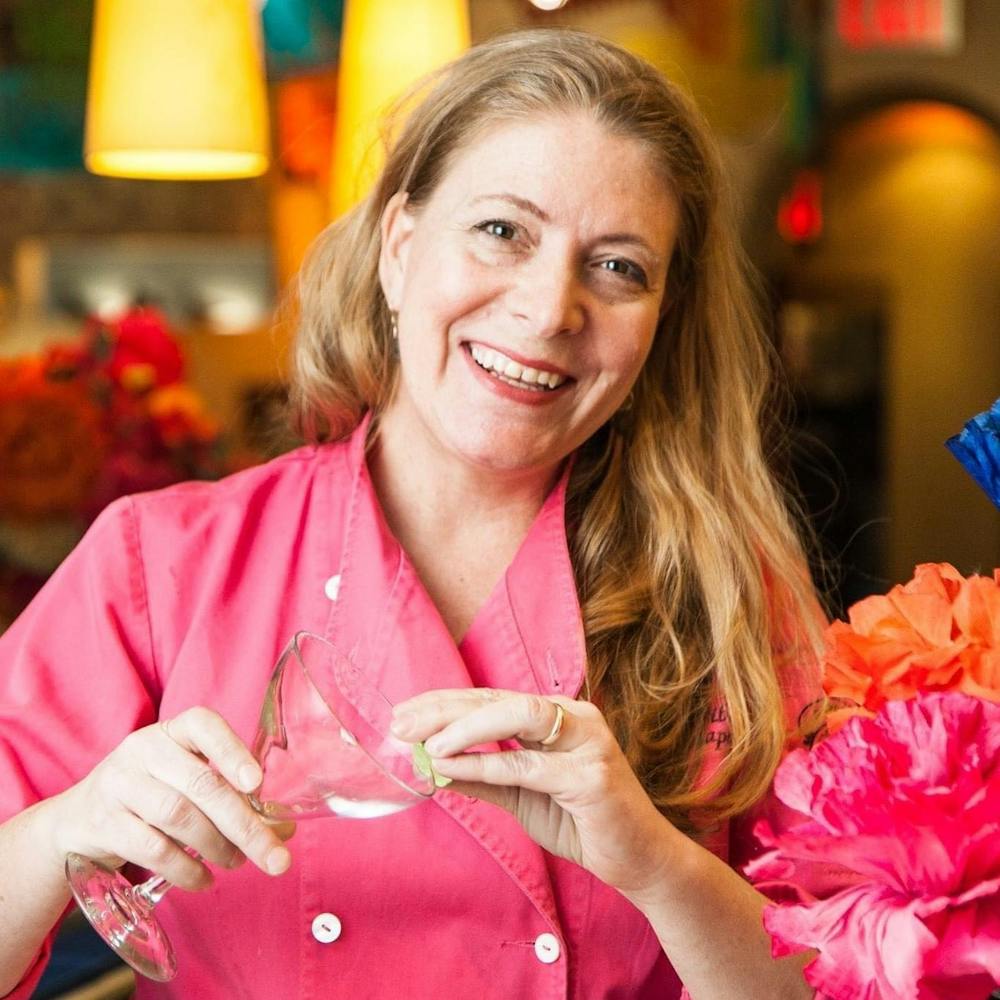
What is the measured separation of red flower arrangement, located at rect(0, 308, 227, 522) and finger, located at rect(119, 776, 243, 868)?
4.12 ft

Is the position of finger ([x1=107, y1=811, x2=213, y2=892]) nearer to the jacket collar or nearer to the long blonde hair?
the jacket collar

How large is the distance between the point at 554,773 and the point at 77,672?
1.84ft

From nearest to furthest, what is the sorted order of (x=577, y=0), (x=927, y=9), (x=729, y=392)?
(x=729, y=392) < (x=577, y=0) < (x=927, y=9)

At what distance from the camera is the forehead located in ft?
4.74

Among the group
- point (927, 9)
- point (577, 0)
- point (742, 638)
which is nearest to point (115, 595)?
point (742, 638)

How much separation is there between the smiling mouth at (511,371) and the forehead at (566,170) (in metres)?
0.13

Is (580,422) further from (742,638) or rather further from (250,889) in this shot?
(250,889)

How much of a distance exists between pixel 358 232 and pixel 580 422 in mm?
361

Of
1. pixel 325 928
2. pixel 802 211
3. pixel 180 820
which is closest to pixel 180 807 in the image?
pixel 180 820

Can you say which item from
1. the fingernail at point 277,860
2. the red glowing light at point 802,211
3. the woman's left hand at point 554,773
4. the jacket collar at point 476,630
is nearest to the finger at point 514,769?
the woman's left hand at point 554,773

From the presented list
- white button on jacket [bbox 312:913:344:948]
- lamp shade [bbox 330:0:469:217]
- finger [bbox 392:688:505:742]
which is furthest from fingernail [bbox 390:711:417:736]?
lamp shade [bbox 330:0:469:217]

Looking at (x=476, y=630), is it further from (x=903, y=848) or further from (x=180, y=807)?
(x=903, y=848)

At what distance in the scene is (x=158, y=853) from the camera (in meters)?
1.09

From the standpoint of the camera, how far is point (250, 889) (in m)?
1.41
